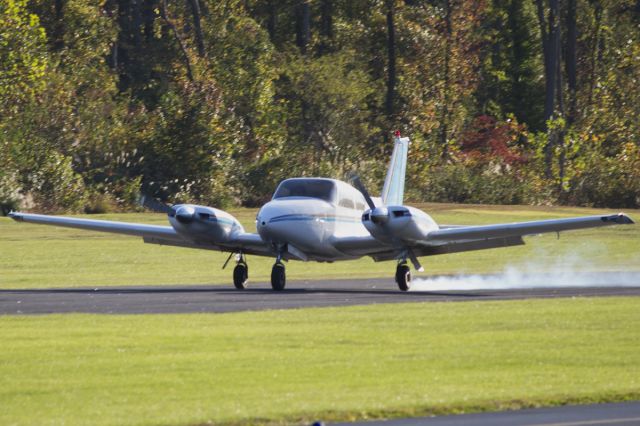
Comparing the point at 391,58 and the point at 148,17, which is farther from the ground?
the point at 148,17

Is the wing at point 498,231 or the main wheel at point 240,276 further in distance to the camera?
the main wheel at point 240,276

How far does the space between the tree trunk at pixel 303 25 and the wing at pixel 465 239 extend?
46.7 metres

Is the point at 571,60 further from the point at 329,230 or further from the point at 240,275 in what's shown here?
the point at 329,230

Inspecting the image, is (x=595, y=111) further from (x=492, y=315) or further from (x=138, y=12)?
(x=492, y=315)

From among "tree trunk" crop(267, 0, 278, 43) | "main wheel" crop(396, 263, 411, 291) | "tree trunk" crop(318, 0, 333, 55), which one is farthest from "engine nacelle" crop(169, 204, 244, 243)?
"tree trunk" crop(267, 0, 278, 43)

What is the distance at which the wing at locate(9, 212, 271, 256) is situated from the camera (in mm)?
30922

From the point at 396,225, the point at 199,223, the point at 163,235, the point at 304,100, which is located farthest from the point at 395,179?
the point at 304,100

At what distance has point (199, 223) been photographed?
3027cm

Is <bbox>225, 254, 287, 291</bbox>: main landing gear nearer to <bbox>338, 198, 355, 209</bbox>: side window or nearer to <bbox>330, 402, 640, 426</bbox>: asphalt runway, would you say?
<bbox>338, 198, 355, 209</bbox>: side window

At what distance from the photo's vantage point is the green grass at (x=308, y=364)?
47.9 ft

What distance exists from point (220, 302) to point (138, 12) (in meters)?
57.0

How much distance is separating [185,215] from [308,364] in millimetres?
12925

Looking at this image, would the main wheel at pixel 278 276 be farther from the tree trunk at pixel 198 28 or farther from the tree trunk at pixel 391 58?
the tree trunk at pixel 391 58

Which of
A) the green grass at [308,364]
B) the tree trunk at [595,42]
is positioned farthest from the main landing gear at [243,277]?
the tree trunk at [595,42]
